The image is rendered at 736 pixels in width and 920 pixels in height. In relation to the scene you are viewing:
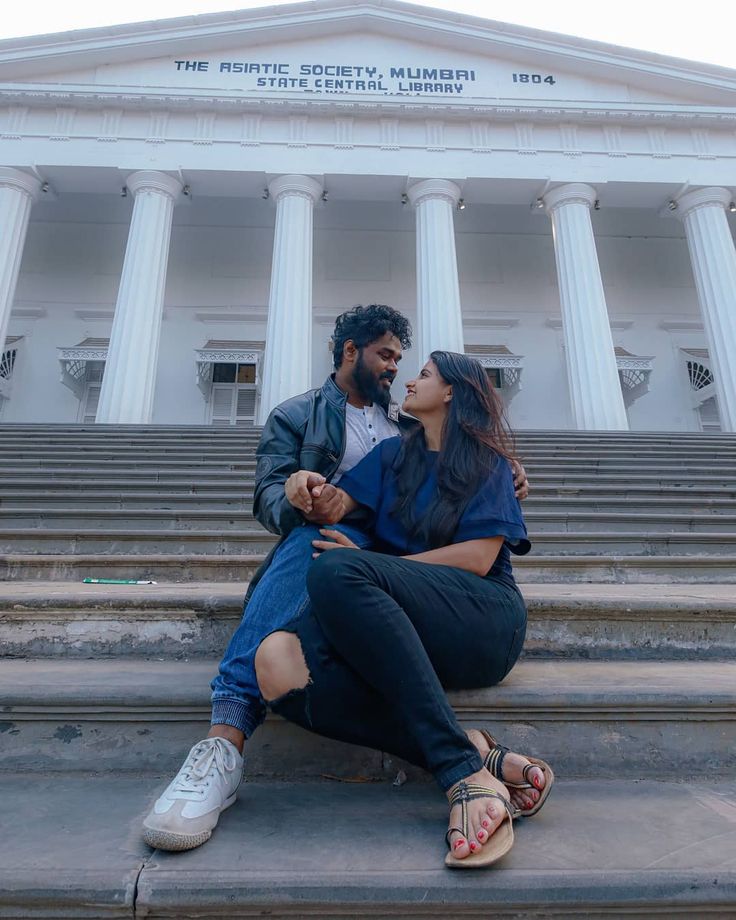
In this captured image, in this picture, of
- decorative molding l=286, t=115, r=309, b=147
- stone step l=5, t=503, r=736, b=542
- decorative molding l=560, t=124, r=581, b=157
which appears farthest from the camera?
decorative molding l=560, t=124, r=581, b=157

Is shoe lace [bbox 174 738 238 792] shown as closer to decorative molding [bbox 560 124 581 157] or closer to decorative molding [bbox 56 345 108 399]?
decorative molding [bbox 560 124 581 157]

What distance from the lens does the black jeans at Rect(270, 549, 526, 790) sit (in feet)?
4.14

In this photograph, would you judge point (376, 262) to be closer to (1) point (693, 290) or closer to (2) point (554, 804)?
(1) point (693, 290)

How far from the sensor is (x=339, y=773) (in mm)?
1539

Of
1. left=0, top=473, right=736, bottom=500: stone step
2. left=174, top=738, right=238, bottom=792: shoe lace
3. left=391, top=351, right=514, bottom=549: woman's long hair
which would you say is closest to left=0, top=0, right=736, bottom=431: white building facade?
left=0, top=473, right=736, bottom=500: stone step

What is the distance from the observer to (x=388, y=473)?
1788 millimetres

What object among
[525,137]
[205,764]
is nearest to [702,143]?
[525,137]

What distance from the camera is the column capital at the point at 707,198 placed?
11.5 meters

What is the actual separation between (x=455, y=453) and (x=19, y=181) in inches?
513

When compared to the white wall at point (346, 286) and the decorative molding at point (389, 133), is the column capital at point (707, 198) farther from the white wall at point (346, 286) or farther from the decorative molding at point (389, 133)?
the decorative molding at point (389, 133)

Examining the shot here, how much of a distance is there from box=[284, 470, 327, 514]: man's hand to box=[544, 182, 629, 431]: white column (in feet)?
30.5

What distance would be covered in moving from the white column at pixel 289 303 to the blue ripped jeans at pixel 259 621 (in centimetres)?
836

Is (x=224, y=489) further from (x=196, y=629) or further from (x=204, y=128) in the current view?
(x=204, y=128)

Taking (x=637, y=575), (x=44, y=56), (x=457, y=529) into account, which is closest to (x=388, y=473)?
(x=457, y=529)
